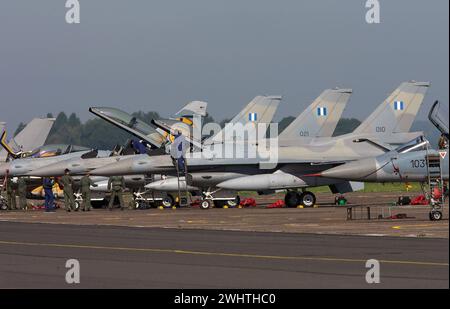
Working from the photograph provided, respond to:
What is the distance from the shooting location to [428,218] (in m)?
27.7

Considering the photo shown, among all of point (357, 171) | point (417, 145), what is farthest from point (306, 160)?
point (417, 145)

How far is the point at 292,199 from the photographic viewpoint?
131ft

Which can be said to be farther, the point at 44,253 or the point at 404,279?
the point at 44,253

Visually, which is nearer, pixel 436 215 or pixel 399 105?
pixel 436 215

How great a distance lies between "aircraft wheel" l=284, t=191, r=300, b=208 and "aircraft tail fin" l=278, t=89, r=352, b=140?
13.9 feet

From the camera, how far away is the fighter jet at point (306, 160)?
130ft

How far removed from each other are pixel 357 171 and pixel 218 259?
16948mm

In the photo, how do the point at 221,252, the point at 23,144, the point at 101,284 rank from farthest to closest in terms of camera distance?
the point at 23,144
the point at 221,252
the point at 101,284

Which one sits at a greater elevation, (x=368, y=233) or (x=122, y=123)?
(x=122, y=123)

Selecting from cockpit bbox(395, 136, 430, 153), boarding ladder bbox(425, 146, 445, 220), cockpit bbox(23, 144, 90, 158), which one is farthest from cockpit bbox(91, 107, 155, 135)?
boarding ladder bbox(425, 146, 445, 220)

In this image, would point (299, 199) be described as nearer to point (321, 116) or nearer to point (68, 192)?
point (321, 116)

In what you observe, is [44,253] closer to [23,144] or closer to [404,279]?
[404,279]
